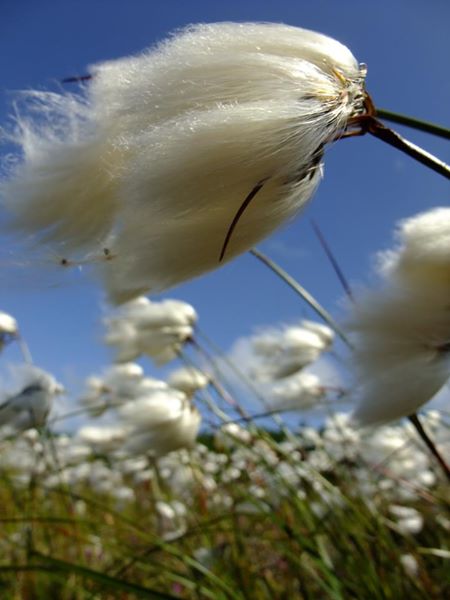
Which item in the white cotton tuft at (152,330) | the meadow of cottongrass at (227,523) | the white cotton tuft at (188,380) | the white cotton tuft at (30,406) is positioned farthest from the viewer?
the white cotton tuft at (188,380)

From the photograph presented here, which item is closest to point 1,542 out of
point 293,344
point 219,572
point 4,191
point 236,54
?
point 219,572

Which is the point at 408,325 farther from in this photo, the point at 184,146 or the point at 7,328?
the point at 7,328

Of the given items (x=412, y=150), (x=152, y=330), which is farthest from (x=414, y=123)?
(x=152, y=330)

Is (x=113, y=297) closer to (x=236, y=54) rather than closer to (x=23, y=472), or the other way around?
(x=236, y=54)

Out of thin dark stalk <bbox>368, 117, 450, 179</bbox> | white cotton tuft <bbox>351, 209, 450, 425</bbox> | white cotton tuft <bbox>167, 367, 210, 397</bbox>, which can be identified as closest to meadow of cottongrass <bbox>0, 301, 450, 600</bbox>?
white cotton tuft <bbox>167, 367, 210, 397</bbox>

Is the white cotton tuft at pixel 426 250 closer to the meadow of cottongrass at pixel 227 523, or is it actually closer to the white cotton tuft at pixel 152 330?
the meadow of cottongrass at pixel 227 523

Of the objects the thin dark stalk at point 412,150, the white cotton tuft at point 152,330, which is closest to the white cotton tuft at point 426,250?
the thin dark stalk at point 412,150
